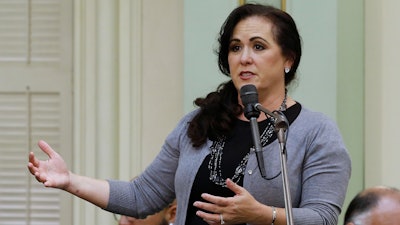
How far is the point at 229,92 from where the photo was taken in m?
4.25

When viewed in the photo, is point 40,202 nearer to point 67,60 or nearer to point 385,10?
point 67,60

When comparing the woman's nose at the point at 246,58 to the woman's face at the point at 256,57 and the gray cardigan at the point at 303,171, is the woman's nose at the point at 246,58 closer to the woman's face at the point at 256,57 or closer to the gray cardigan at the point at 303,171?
the woman's face at the point at 256,57

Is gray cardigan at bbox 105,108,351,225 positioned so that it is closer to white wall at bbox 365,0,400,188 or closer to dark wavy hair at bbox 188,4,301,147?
dark wavy hair at bbox 188,4,301,147

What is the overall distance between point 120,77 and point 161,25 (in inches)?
12.7

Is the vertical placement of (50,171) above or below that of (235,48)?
below

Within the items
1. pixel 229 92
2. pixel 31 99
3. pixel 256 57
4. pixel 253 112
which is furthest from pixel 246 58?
pixel 31 99

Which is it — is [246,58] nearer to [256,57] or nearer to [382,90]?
[256,57]

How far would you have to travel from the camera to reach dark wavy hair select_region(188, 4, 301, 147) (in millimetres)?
4160

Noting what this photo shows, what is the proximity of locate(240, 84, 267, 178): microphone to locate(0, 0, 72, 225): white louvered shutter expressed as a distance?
8.93 ft

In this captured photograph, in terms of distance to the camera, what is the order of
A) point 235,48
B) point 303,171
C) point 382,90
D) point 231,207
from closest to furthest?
1. point 231,207
2. point 303,171
3. point 235,48
4. point 382,90

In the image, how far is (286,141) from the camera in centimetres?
398

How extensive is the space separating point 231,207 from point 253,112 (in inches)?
11.4

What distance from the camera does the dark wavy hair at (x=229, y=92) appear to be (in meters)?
4.16

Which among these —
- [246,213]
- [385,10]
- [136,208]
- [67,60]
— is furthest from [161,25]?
[246,213]
